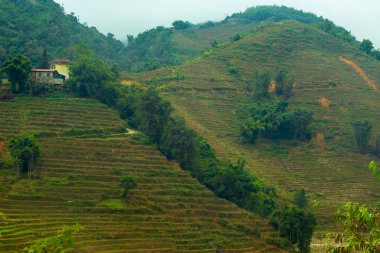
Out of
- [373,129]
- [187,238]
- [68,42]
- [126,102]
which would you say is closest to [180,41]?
[68,42]

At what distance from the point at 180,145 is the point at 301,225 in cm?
1051

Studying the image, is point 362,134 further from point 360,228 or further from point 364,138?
point 360,228

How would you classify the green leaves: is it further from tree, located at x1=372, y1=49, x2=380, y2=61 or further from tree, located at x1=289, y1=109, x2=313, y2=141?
tree, located at x1=372, y1=49, x2=380, y2=61

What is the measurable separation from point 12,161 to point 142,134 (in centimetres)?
1065

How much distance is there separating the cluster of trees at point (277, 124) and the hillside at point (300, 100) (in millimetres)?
788

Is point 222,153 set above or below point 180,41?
below

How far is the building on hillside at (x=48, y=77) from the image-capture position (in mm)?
48906

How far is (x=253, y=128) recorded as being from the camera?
5491 cm

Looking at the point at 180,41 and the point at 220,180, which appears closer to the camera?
the point at 220,180

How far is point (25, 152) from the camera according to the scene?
3562 cm

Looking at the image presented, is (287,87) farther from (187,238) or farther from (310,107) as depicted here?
(187,238)

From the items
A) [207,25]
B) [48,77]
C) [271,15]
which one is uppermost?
[271,15]

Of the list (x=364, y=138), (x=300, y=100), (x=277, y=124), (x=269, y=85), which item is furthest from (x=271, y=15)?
(x=364, y=138)

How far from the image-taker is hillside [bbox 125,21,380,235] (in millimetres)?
50688
